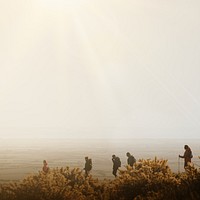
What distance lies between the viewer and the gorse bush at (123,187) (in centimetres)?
1136

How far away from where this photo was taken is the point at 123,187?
13.0m

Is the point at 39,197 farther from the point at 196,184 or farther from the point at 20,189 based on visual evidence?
the point at 196,184

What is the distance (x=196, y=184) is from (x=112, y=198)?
2847 millimetres

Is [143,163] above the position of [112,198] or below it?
above

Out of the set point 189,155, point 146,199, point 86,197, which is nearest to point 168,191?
point 146,199

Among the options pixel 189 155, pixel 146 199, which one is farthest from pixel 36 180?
pixel 189 155

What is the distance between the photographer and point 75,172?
50.0 feet

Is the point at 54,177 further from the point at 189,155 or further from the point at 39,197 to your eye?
the point at 189,155

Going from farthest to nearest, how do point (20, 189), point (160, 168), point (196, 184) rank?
point (160, 168), point (20, 189), point (196, 184)

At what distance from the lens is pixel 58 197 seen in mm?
11812

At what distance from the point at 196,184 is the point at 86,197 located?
3.66 metres

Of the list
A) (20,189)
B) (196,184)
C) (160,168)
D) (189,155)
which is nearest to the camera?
(196,184)

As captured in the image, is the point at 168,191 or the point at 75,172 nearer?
the point at 168,191

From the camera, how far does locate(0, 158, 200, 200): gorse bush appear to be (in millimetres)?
11356
